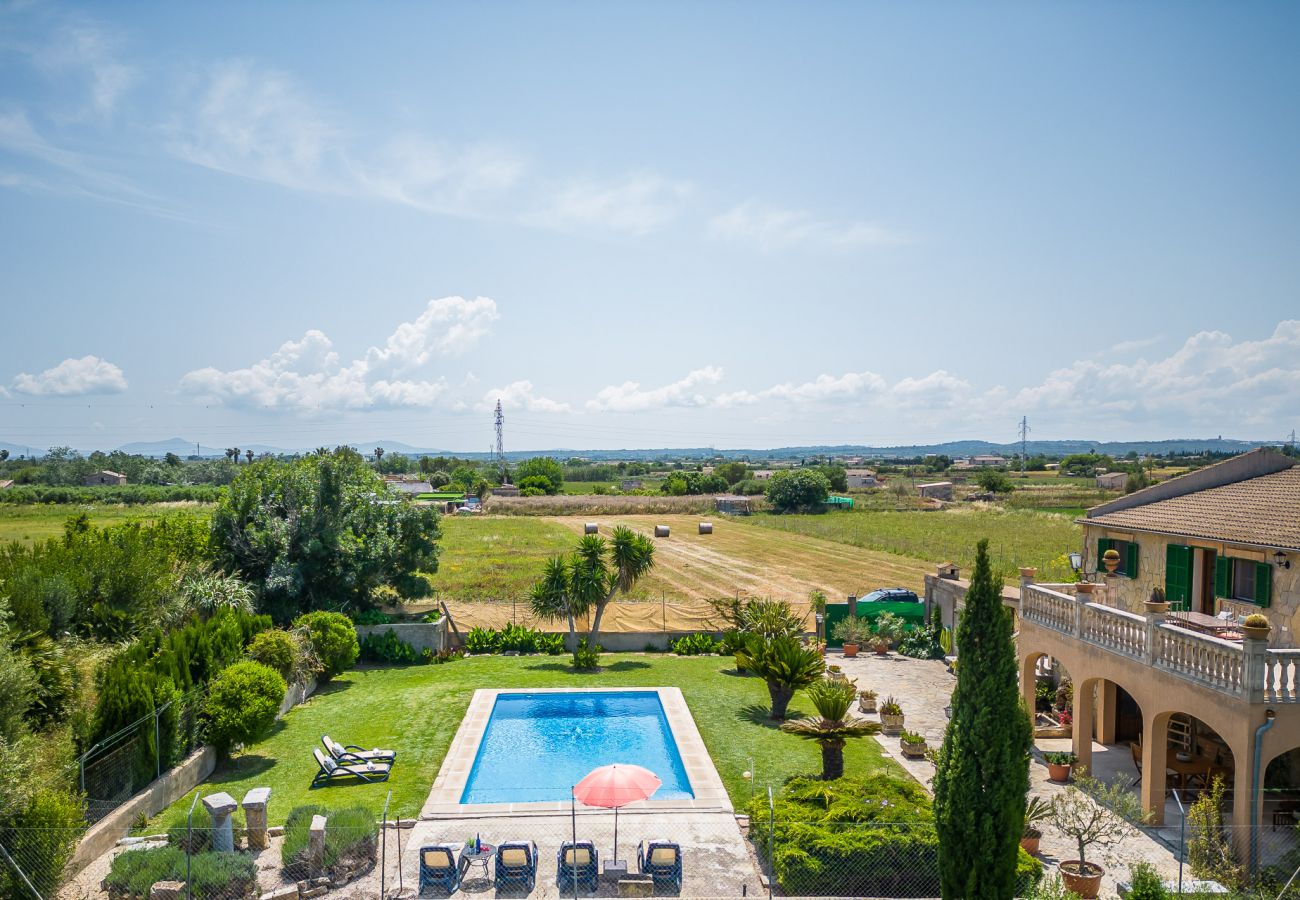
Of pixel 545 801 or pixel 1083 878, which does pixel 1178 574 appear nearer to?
pixel 1083 878

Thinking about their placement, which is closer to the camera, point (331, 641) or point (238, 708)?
point (238, 708)

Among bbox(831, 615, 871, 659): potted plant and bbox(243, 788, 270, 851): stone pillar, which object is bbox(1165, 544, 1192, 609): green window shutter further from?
bbox(243, 788, 270, 851): stone pillar

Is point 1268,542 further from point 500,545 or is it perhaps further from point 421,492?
point 421,492

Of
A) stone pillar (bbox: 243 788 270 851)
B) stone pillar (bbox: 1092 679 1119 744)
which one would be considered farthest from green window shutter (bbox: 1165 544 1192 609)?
stone pillar (bbox: 243 788 270 851)

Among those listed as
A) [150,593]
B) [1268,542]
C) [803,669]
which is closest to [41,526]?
[150,593]

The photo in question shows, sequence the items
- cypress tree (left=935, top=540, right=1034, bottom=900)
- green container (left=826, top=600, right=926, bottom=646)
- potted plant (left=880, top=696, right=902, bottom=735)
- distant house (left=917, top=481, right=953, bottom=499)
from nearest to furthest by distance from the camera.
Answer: cypress tree (left=935, top=540, right=1034, bottom=900) < potted plant (left=880, top=696, right=902, bottom=735) < green container (left=826, top=600, right=926, bottom=646) < distant house (left=917, top=481, right=953, bottom=499)

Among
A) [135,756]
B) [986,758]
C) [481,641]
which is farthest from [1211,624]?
[481,641]
